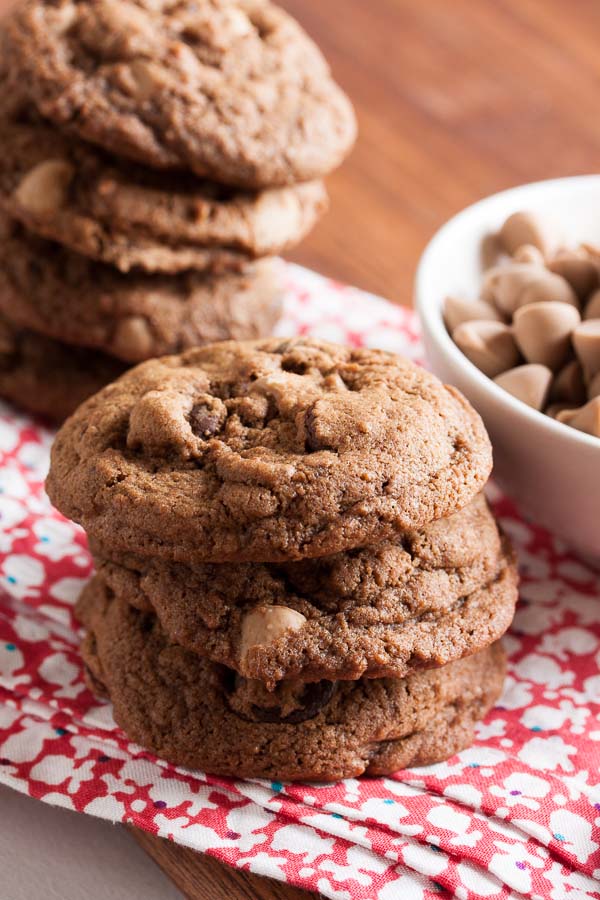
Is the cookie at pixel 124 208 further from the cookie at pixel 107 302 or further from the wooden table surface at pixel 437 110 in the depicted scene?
the wooden table surface at pixel 437 110

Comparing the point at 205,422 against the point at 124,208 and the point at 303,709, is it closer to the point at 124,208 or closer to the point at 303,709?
the point at 303,709

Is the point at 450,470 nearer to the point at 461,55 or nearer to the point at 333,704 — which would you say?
the point at 333,704

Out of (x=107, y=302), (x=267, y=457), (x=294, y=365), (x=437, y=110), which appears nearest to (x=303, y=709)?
(x=267, y=457)

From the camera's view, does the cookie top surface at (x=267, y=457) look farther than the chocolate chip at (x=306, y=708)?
No

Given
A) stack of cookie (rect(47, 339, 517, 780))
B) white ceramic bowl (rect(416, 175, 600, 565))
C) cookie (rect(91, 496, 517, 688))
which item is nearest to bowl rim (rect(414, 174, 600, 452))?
white ceramic bowl (rect(416, 175, 600, 565))

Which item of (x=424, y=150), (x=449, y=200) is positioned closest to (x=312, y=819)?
(x=449, y=200)

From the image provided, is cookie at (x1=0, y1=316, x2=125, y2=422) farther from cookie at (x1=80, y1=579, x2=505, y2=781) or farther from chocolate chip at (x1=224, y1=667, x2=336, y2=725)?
chocolate chip at (x1=224, y1=667, x2=336, y2=725)

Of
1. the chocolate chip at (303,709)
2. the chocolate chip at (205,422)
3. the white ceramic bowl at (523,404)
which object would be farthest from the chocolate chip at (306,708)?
the white ceramic bowl at (523,404)
